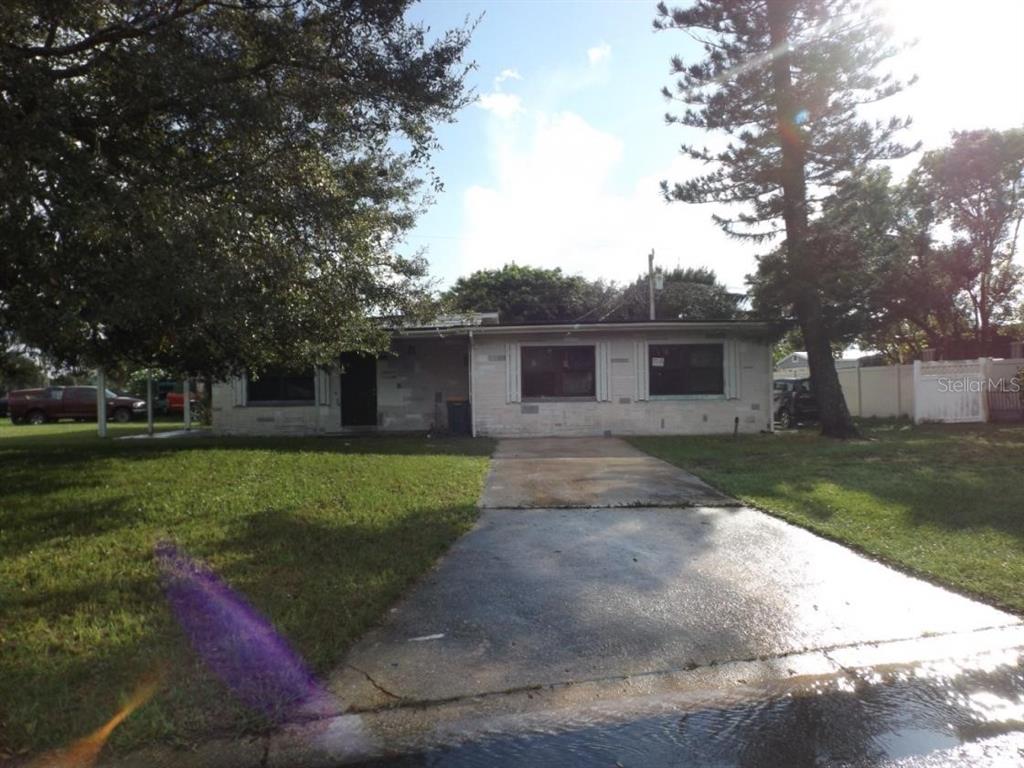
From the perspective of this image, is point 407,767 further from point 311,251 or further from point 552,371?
point 552,371

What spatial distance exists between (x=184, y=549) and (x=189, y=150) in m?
4.78

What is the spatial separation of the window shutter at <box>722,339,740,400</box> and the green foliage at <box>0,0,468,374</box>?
10736mm

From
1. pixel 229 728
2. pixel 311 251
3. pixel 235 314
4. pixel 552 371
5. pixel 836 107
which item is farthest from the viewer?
pixel 552 371

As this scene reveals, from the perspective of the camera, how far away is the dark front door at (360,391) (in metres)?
19.5

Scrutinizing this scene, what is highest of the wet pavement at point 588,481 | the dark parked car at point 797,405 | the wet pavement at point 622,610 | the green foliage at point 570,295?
the green foliage at point 570,295

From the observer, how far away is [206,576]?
17.6 ft

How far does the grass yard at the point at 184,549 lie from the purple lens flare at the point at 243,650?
0.08 metres

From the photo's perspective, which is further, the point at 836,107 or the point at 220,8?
the point at 836,107

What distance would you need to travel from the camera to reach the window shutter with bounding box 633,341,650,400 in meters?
17.7

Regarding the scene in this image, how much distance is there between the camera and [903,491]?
29.6 ft

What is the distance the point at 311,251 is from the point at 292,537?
13.5 ft

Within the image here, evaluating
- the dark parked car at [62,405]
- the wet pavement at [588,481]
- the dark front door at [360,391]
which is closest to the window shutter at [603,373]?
the wet pavement at [588,481]

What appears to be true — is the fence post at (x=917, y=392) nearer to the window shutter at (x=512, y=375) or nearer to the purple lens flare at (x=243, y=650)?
the window shutter at (x=512, y=375)

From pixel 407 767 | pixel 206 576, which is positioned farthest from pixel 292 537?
pixel 407 767
